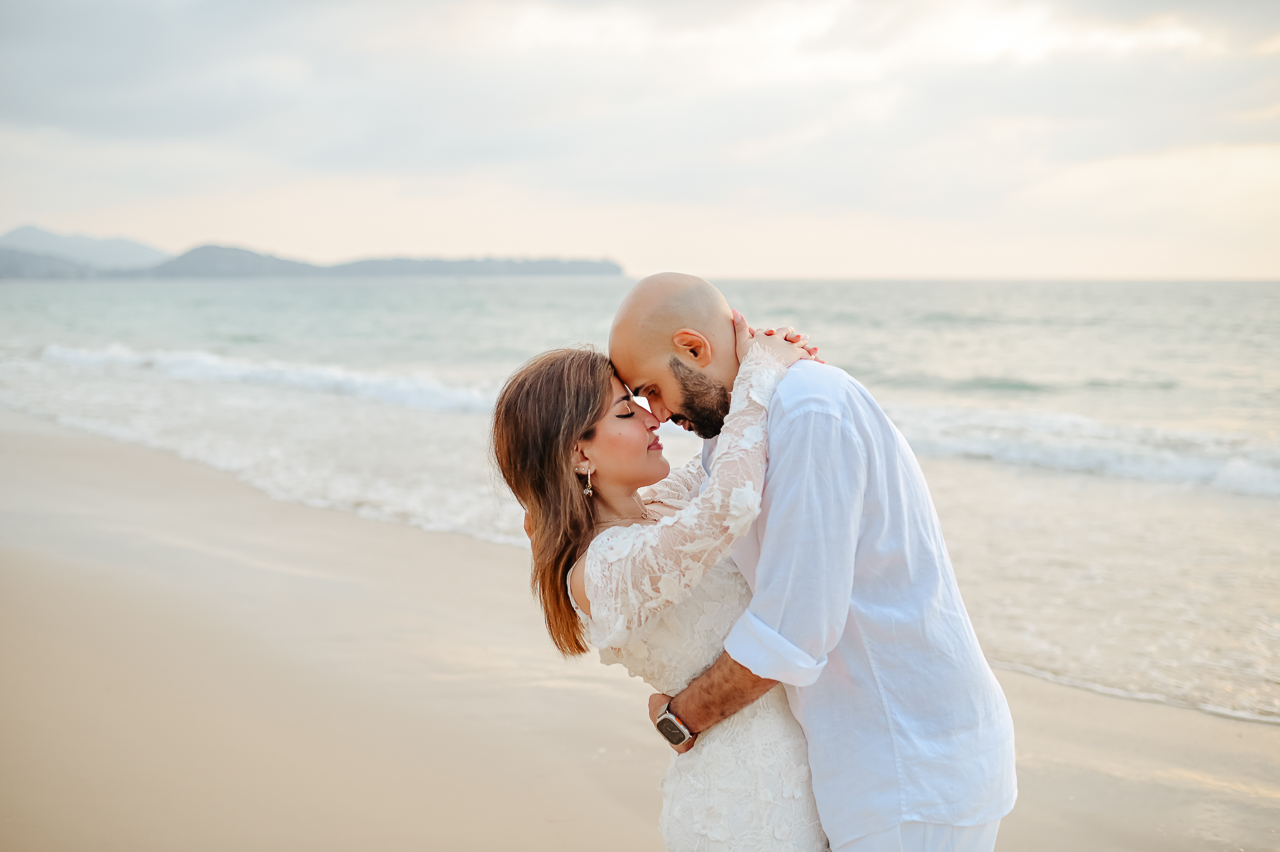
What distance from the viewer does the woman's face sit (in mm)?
1909

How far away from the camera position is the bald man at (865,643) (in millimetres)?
1499

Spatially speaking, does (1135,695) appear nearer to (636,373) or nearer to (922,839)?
(922,839)

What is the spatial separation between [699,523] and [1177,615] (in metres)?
5.11

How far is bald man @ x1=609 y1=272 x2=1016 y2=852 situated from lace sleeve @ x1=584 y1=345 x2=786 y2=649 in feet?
0.15

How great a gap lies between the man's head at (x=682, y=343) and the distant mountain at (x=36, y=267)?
11964 cm

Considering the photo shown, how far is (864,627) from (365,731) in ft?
10.0

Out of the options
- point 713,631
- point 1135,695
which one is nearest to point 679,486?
point 713,631

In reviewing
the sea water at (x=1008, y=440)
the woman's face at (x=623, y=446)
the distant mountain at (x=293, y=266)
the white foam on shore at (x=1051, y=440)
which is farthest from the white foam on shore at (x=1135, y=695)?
the distant mountain at (x=293, y=266)

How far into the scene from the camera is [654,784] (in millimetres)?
3619

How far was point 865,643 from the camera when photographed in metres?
1.59

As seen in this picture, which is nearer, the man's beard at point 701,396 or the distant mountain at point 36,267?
the man's beard at point 701,396

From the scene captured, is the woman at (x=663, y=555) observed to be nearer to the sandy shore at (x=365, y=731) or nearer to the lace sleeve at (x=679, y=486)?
the lace sleeve at (x=679, y=486)

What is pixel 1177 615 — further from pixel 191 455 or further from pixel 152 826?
pixel 191 455

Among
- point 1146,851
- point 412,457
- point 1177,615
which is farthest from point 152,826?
point 412,457
